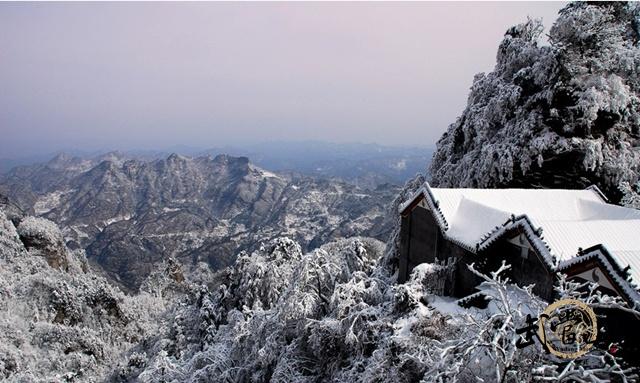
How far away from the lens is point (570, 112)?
77.2 ft

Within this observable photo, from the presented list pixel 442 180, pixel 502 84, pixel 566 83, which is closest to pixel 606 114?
pixel 566 83

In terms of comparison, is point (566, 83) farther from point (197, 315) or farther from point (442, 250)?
point (197, 315)

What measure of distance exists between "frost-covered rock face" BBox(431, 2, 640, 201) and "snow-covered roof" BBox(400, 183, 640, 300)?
5855mm

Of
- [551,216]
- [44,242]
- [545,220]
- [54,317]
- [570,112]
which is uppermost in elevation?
[570,112]

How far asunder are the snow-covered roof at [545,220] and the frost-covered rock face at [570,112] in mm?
5855

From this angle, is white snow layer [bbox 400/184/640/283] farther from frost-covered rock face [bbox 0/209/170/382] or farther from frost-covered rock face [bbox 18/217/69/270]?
frost-covered rock face [bbox 18/217/69/270]

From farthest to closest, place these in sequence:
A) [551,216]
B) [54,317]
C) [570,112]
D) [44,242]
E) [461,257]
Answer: [44,242] → [54,317] → [570,112] → [461,257] → [551,216]

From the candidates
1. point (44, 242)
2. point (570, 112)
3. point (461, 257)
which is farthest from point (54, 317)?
point (570, 112)

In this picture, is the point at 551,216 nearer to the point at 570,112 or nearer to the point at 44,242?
the point at 570,112

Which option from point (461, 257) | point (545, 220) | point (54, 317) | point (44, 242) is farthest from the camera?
point (44, 242)

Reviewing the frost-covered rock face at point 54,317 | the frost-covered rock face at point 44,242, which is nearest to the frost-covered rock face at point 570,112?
the frost-covered rock face at point 54,317

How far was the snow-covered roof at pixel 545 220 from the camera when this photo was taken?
12.4m

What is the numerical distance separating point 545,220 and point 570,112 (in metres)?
12.8

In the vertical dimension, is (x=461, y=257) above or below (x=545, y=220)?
below
